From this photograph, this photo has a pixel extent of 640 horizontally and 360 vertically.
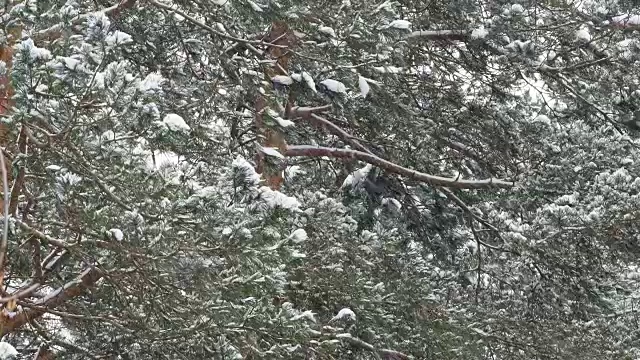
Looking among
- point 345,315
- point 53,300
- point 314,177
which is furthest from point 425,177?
point 53,300

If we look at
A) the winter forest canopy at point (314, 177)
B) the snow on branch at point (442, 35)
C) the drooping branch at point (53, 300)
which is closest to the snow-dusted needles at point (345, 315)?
the winter forest canopy at point (314, 177)

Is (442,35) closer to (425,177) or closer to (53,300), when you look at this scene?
(425,177)

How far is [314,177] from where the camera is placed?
773cm

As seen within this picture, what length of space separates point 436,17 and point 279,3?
7.54ft

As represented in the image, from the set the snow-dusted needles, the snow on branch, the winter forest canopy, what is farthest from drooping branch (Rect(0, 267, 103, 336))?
the snow on branch

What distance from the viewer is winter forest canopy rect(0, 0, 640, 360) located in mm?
3316

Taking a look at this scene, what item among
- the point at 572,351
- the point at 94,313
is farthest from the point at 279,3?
the point at 572,351

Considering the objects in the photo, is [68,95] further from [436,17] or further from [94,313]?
[436,17]

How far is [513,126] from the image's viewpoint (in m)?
6.54

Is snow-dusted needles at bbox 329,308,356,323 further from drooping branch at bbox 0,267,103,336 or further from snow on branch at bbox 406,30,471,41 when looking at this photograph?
snow on branch at bbox 406,30,471,41

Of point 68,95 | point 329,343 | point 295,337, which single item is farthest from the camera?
point 329,343

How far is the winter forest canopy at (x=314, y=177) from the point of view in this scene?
332cm

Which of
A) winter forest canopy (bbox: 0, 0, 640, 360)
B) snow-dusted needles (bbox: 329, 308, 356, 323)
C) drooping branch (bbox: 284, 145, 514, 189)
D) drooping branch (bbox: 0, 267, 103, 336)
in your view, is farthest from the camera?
drooping branch (bbox: 284, 145, 514, 189)

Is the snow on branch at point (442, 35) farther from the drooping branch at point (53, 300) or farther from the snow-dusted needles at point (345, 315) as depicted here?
the drooping branch at point (53, 300)
